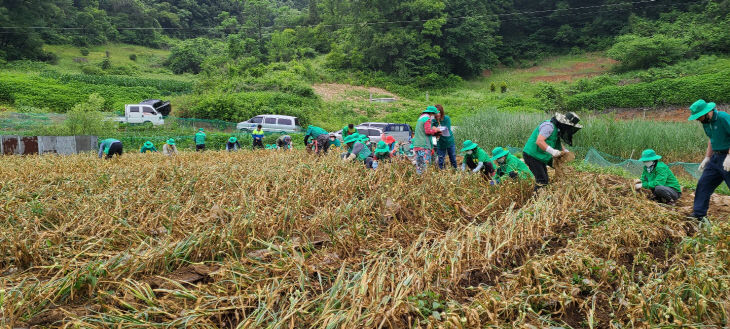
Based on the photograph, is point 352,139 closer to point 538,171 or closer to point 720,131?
point 538,171

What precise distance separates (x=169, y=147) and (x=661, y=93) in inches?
1023

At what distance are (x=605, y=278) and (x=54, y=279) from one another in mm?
3541

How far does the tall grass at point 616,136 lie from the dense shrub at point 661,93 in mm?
14574

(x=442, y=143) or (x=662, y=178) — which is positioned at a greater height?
(x=442, y=143)

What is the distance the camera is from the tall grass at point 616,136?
10.5 meters

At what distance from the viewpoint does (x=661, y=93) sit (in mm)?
24500

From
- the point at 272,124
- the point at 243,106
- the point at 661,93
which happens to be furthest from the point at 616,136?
the point at 243,106

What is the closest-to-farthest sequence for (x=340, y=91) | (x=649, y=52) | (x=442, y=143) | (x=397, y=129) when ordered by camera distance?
1. (x=442, y=143)
2. (x=397, y=129)
3. (x=649, y=52)
4. (x=340, y=91)

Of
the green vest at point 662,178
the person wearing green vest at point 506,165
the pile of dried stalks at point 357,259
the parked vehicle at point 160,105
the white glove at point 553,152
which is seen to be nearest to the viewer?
the pile of dried stalks at point 357,259

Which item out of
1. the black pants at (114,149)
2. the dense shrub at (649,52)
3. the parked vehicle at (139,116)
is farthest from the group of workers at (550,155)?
the dense shrub at (649,52)

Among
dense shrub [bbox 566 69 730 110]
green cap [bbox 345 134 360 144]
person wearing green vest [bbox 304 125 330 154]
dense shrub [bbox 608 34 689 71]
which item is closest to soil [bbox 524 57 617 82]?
dense shrub [bbox 608 34 689 71]

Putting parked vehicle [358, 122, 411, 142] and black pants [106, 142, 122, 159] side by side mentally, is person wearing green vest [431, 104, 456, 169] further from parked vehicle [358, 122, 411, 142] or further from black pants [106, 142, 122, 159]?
parked vehicle [358, 122, 411, 142]

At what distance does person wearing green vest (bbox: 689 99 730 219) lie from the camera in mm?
4164

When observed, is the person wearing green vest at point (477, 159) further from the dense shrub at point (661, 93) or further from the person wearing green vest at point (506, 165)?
the dense shrub at point (661, 93)
